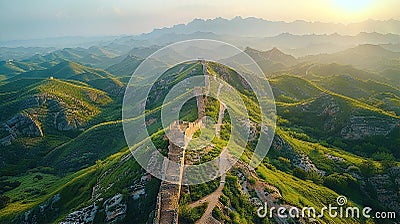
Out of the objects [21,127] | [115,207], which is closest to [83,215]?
[115,207]

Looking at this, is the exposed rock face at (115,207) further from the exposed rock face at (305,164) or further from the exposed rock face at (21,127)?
the exposed rock face at (21,127)

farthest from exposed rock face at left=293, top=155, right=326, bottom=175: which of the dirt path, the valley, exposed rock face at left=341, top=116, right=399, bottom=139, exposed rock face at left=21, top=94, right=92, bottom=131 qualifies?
exposed rock face at left=21, top=94, right=92, bottom=131

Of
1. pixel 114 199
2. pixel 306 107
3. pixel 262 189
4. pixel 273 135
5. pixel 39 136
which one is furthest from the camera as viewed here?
pixel 39 136

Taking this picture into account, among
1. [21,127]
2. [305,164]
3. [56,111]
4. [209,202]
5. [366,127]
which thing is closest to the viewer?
[209,202]

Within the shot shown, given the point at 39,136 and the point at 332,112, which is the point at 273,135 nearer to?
the point at 332,112

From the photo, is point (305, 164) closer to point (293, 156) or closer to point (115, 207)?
point (293, 156)

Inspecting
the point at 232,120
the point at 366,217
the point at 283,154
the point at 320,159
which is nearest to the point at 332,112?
the point at 320,159
